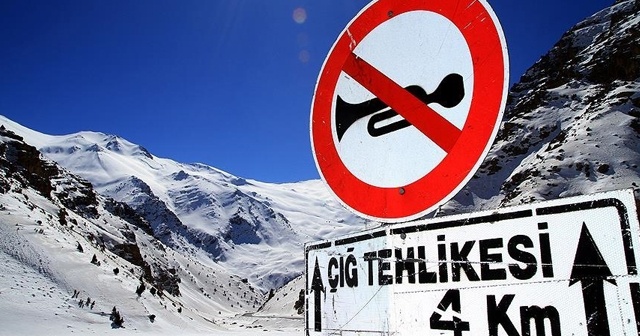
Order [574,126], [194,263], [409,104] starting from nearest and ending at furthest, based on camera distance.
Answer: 1. [409,104]
2. [574,126]
3. [194,263]

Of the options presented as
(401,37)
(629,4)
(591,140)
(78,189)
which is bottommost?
(401,37)

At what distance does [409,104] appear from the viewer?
184cm

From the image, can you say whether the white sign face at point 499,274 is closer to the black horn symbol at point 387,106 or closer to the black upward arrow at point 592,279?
the black upward arrow at point 592,279

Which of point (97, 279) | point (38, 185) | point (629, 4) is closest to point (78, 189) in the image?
point (38, 185)

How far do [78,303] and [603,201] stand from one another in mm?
20712

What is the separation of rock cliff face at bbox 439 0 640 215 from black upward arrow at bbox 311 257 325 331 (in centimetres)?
3985

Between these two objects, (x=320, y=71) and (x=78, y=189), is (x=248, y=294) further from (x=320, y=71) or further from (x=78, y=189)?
(x=320, y=71)

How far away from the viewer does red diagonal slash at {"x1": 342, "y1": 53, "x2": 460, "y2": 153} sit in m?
1.71

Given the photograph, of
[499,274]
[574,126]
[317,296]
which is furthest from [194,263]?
[499,274]

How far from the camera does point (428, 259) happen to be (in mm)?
1723

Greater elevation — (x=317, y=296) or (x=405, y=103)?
(x=405, y=103)

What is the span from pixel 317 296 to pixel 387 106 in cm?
96

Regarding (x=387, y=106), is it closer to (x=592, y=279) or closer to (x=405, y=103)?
(x=405, y=103)

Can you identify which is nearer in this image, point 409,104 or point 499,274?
point 499,274
